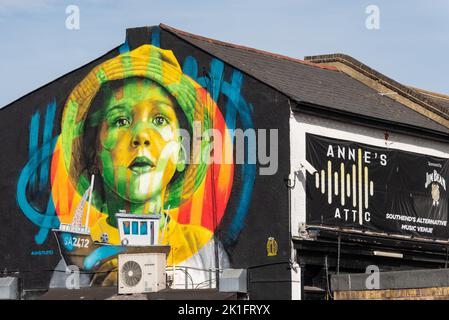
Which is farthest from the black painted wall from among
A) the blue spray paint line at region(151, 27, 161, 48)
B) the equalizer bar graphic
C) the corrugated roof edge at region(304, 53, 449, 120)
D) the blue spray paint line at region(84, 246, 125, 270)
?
the corrugated roof edge at region(304, 53, 449, 120)

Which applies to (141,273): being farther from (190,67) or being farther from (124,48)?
(124,48)

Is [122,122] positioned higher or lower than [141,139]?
higher

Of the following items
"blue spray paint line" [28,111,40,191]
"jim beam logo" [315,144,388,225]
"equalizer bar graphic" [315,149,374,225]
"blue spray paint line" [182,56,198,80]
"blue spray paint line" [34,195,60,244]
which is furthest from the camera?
"blue spray paint line" [28,111,40,191]

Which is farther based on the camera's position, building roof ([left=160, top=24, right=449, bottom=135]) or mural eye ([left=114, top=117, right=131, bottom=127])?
mural eye ([left=114, top=117, right=131, bottom=127])

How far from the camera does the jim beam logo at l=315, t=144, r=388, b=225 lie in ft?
141

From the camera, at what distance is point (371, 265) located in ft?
144

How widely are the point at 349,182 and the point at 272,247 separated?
4326 mm

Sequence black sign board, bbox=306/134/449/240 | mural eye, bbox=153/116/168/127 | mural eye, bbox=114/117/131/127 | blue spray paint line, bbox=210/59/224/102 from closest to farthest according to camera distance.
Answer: black sign board, bbox=306/134/449/240 → blue spray paint line, bbox=210/59/224/102 → mural eye, bbox=153/116/168/127 → mural eye, bbox=114/117/131/127

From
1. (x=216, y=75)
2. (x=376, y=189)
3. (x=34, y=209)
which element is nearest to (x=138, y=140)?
(x=216, y=75)

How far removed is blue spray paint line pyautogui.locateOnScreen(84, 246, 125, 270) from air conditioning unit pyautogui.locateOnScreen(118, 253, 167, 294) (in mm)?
2434

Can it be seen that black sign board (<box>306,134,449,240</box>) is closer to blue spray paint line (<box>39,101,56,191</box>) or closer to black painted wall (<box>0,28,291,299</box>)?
black painted wall (<box>0,28,291,299</box>)

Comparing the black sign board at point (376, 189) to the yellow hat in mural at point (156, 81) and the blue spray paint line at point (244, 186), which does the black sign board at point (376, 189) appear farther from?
the yellow hat in mural at point (156, 81)

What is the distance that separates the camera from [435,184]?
47.5 meters
